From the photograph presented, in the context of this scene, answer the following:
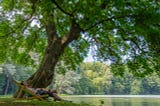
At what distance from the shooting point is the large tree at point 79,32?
10664 millimetres

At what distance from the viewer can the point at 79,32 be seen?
13352mm

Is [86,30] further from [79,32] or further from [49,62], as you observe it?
[49,62]

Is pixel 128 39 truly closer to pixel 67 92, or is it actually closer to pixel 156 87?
pixel 67 92

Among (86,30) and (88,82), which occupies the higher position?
(88,82)

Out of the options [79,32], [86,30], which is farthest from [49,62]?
[86,30]

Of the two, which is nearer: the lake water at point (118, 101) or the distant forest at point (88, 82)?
the lake water at point (118, 101)

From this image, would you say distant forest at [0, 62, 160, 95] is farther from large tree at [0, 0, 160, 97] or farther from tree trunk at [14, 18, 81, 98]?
tree trunk at [14, 18, 81, 98]

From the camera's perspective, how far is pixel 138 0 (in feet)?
34.3

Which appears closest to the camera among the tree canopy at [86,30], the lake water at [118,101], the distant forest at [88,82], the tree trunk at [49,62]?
the tree canopy at [86,30]

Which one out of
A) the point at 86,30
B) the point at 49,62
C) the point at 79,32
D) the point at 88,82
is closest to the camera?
the point at 86,30

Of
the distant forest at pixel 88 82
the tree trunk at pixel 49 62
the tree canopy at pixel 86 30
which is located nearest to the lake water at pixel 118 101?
the distant forest at pixel 88 82

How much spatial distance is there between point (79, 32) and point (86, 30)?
0.87m

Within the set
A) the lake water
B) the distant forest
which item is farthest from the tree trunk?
the distant forest

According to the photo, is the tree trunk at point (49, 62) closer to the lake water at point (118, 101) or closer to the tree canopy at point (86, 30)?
the tree canopy at point (86, 30)
